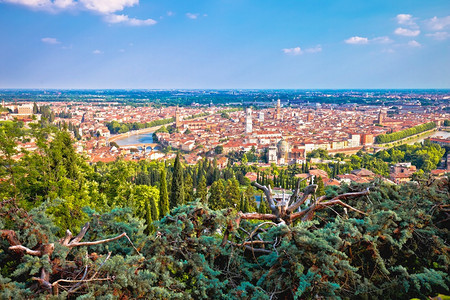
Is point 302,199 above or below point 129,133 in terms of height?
above

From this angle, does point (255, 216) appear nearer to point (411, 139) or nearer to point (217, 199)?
point (217, 199)

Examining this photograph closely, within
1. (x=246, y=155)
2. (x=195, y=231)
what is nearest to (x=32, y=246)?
(x=195, y=231)

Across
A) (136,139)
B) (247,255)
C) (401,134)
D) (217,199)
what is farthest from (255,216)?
(136,139)

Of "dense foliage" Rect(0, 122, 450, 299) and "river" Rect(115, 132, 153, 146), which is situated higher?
"dense foliage" Rect(0, 122, 450, 299)

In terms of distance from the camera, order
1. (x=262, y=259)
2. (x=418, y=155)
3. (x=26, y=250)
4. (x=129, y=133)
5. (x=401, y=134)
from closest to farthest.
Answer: (x=26, y=250), (x=262, y=259), (x=418, y=155), (x=401, y=134), (x=129, y=133)

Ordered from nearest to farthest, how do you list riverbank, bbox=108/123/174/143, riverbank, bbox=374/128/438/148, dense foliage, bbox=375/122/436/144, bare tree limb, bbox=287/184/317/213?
bare tree limb, bbox=287/184/317/213, riverbank, bbox=374/128/438/148, dense foliage, bbox=375/122/436/144, riverbank, bbox=108/123/174/143

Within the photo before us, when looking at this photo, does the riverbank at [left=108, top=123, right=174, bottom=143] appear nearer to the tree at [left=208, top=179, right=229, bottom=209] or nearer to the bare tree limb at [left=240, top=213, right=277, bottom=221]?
the tree at [left=208, top=179, right=229, bottom=209]

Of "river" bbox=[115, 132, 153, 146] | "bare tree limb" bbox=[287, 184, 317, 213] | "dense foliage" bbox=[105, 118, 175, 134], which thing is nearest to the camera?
"bare tree limb" bbox=[287, 184, 317, 213]

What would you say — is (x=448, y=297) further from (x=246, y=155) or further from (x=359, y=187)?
(x=246, y=155)

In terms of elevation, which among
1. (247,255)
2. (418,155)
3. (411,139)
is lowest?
(411,139)

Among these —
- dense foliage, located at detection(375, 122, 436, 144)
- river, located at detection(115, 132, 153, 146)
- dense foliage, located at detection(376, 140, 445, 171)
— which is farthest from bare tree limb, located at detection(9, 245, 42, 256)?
river, located at detection(115, 132, 153, 146)
